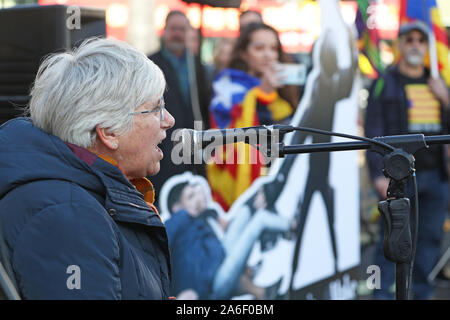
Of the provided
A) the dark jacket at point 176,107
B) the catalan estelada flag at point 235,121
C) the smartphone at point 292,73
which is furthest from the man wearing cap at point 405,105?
the dark jacket at point 176,107

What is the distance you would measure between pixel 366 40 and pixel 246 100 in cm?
89

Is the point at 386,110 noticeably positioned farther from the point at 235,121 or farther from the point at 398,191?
the point at 398,191

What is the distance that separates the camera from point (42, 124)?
6.11 feet

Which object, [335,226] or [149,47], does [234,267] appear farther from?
[149,47]

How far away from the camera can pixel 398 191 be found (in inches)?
73.9

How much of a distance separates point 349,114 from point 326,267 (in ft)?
3.03

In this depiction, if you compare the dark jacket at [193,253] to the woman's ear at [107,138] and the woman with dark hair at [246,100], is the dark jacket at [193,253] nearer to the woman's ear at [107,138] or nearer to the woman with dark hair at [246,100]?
the woman with dark hair at [246,100]

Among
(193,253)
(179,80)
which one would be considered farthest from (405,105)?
(193,253)

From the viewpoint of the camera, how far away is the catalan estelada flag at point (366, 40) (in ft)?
14.4

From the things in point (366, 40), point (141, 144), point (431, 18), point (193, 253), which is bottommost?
point (193, 253)

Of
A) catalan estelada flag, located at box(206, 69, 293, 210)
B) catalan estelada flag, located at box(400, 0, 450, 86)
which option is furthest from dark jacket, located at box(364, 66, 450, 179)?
catalan estelada flag, located at box(206, 69, 293, 210)

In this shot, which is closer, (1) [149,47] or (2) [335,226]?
(1) [149,47]

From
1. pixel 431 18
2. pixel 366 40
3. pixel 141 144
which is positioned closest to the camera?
pixel 141 144
